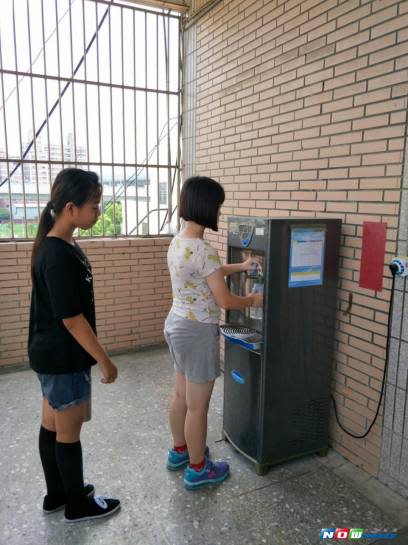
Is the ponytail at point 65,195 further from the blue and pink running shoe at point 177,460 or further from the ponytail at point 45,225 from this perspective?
the blue and pink running shoe at point 177,460

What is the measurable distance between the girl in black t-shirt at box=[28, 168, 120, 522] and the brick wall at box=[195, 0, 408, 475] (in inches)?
60.8

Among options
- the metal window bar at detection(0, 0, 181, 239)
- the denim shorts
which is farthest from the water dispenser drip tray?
the metal window bar at detection(0, 0, 181, 239)

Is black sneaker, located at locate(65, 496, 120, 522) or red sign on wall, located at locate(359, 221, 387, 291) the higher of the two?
red sign on wall, located at locate(359, 221, 387, 291)

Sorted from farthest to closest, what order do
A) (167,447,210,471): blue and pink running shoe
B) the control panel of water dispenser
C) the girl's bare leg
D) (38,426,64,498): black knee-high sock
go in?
(167,447,210,471): blue and pink running shoe < the control panel of water dispenser < the girl's bare leg < (38,426,64,498): black knee-high sock

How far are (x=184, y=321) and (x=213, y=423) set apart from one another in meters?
1.33

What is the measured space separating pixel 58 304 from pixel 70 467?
2.89 ft

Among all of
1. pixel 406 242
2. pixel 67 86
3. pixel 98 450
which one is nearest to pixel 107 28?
pixel 67 86

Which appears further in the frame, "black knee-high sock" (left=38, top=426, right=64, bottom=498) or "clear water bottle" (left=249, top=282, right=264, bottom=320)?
"clear water bottle" (left=249, top=282, right=264, bottom=320)

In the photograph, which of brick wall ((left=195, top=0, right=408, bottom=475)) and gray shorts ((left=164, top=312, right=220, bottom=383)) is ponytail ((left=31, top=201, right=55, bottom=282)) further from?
brick wall ((left=195, top=0, right=408, bottom=475))

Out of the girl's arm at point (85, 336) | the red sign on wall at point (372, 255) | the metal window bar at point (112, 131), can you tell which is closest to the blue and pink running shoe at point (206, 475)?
the girl's arm at point (85, 336)

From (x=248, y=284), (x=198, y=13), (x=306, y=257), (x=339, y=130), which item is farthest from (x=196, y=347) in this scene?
(x=198, y=13)

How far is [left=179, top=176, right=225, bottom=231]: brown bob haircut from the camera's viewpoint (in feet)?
7.43

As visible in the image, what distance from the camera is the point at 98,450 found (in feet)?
9.56

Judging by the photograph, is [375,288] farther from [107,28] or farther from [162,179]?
[107,28]
